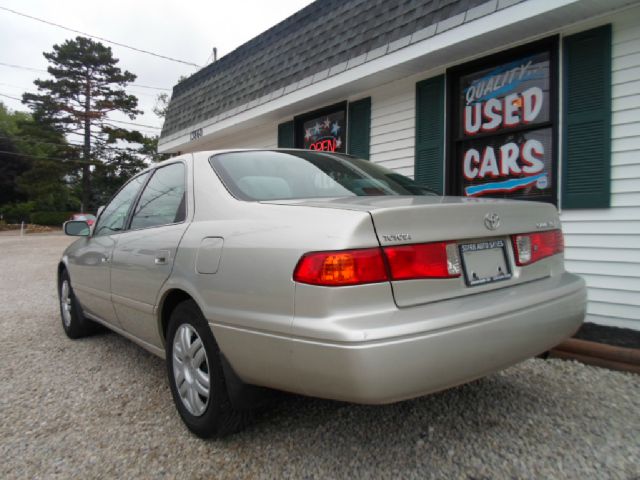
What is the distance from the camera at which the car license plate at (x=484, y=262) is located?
181 cm

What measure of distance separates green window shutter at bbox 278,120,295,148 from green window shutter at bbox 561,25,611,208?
14.3ft

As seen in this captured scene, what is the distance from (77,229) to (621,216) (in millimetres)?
4758

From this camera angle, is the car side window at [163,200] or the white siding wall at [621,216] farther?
the white siding wall at [621,216]

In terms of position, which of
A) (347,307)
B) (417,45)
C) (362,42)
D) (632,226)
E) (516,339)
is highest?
(362,42)

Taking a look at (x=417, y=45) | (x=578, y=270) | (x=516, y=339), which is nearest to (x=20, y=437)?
(x=516, y=339)

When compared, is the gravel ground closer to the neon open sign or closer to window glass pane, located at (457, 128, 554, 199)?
window glass pane, located at (457, 128, 554, 199)

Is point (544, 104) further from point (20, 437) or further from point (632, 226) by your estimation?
point (20, 437)

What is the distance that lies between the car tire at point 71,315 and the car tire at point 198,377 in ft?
6.62

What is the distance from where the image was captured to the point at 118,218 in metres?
3.29

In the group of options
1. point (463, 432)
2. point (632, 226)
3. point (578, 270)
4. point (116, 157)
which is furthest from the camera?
point (116, 157)

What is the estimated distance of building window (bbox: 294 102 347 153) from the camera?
6.72 m

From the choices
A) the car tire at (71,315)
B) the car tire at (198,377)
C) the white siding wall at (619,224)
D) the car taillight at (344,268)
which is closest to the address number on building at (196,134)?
the car tire at (71,315)

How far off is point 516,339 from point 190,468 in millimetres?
1477

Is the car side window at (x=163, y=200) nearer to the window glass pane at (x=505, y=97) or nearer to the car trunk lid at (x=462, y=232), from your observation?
the car trunk lid at (x=462, y=232)
